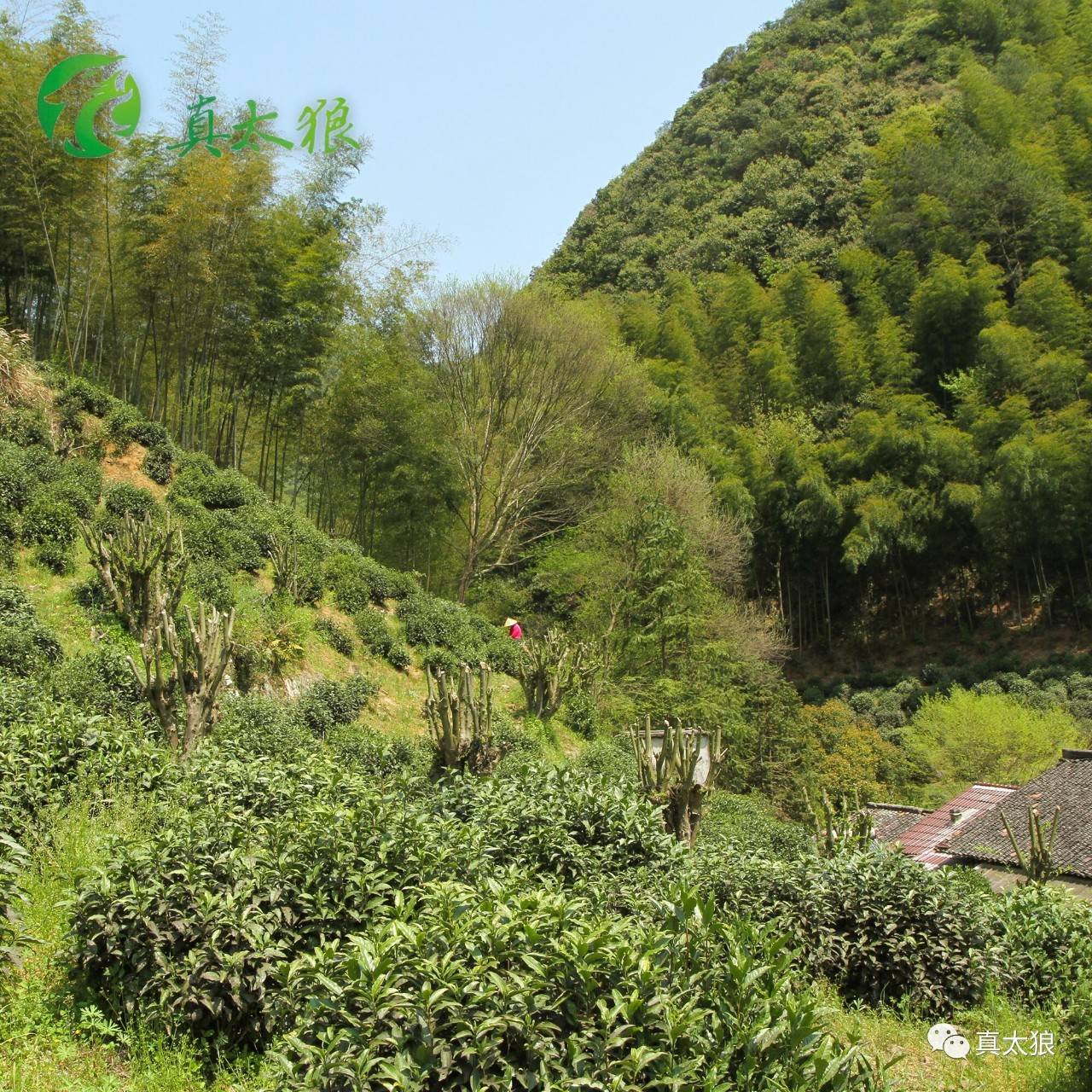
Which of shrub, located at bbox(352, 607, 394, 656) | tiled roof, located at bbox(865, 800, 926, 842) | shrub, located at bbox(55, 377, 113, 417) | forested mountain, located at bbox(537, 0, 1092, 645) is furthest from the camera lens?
forested mountain, located at bbox(537, 0, 1092, 645)

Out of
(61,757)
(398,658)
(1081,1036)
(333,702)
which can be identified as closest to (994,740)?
(398,658)

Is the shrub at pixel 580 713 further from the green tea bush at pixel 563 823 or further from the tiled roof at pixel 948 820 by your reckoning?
the green tea bush at pixel 563 823

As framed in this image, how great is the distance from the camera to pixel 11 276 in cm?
1603

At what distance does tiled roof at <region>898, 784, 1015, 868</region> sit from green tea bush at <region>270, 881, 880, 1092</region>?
40.1 feet

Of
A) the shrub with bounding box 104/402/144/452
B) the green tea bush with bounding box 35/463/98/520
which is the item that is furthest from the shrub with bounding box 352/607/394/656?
the shrub with bounding box 104/402/144/452

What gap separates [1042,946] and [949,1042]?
196 cm

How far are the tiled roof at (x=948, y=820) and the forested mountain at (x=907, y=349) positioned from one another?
1019cm

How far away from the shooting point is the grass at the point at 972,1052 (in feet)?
13.4

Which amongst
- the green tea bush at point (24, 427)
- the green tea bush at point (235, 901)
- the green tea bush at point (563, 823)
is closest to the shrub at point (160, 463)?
the green tea bush at point (24, 427)

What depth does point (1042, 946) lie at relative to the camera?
19.7 ft

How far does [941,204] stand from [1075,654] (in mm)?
17485

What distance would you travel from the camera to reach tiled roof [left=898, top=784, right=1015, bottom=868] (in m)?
14.6

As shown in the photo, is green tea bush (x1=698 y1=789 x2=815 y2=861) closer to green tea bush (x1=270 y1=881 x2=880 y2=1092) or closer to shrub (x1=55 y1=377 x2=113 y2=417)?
green tea bush (x1=270 y1=881 x2=880 y2=1092)

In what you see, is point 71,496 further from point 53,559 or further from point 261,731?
point 261,731
